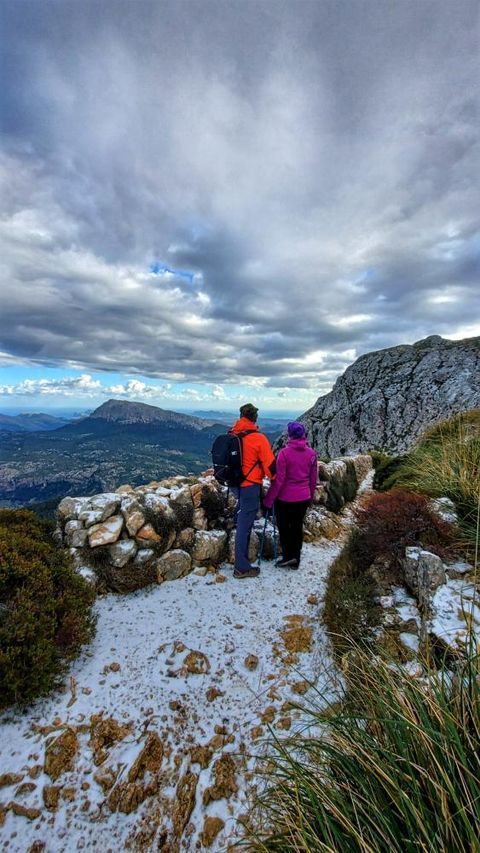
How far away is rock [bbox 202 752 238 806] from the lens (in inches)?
128

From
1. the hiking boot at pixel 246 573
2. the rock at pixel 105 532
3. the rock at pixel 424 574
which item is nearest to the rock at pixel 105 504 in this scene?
the rock at pixel 105 532

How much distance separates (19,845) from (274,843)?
2.37 m

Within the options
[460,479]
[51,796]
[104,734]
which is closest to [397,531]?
[460,479]

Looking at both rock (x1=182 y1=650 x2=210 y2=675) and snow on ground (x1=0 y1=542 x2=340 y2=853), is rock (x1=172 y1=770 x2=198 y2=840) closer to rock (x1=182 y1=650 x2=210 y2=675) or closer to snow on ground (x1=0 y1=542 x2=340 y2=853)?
snow on ground (x1=0 y1=542 x2=340 y2=853)

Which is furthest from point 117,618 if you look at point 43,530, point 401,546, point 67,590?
point 401,546

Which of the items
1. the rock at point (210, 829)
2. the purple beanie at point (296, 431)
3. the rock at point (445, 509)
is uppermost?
the purple beanie at point (296, 431)

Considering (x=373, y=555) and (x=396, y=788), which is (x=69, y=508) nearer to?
(x=373, y=555)

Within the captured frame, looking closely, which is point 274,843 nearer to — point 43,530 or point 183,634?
point 183,634

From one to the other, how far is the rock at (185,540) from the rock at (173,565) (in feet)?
0.75

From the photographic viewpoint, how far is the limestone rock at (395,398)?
40.6 metres

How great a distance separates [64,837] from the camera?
9.61 ft

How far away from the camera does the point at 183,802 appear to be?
3201 millimetres

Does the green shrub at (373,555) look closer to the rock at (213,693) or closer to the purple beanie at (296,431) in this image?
the rock at (213,693)

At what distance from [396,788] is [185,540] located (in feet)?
19.7
